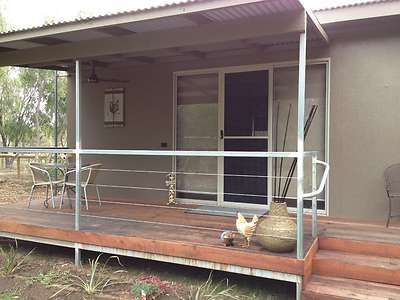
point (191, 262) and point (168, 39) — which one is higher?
point (168, 39)

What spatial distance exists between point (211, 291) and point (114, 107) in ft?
12.8

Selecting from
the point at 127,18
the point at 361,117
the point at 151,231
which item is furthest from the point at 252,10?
the point at 151,231

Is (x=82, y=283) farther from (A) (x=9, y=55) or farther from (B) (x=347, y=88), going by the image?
(B) (x=347, y=88)

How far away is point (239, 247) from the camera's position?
3430mm

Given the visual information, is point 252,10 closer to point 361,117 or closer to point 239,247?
point 239,247

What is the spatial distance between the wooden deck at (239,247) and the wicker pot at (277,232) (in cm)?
7

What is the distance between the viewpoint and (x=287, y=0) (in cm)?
304

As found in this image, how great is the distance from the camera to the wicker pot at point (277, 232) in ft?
10.6

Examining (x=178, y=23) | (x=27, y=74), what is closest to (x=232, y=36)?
(x=178, y=23)

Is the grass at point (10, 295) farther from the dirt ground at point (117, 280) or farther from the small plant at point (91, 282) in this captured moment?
the small plant at point (91, 282)

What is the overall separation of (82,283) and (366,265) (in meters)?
2.47

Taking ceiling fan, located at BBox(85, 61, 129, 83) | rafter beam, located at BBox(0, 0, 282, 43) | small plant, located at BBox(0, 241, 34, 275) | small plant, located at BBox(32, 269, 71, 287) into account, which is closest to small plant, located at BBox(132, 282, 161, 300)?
small plant, located at BBox(32, 269, 71, 287)

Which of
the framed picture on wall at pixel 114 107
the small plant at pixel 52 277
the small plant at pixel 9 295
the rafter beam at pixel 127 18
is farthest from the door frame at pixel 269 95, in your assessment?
the small plant at pixel 9 295

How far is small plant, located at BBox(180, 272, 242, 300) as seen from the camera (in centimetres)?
333
